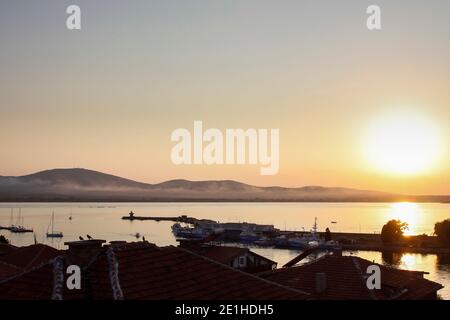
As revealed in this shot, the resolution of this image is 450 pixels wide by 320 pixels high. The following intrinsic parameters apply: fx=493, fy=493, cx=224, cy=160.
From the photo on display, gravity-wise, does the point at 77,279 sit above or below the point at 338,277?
above

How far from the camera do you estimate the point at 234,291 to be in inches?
441

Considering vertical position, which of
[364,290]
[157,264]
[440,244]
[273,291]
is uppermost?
[157,264]

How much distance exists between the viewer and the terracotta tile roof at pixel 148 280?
9.54 metres

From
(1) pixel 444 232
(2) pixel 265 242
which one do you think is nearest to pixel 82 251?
(1) pixel 444 232

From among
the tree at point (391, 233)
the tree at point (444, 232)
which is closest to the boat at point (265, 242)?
the tree at point (391, 233)

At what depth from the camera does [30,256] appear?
106 ft

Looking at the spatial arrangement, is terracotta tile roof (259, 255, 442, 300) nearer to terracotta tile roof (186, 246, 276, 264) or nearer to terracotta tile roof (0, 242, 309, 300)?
terracotta tile roof (0, 242, 309, 300)

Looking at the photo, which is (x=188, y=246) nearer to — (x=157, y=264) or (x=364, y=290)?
(x=364, y=290)

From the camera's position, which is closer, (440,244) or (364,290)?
(364,290)

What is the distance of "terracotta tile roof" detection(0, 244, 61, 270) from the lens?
103 ft

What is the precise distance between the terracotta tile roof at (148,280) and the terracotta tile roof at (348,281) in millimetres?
7625
